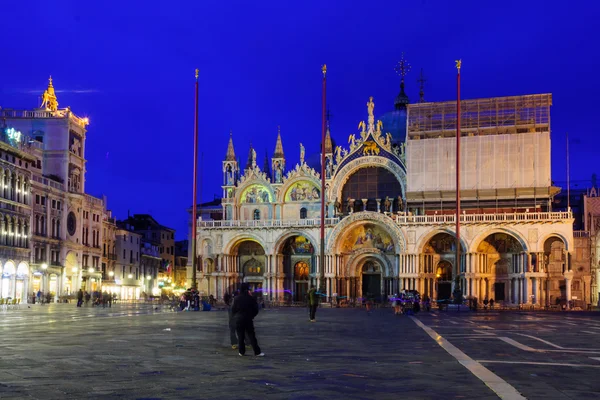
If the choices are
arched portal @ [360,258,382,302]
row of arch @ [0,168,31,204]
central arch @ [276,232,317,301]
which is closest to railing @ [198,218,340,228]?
central arch @ [276,232,317,301]

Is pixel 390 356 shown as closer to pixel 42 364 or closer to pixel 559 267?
pixel 42 364

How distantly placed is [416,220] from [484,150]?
901 cm

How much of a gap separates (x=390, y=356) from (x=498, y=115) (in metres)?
59.7

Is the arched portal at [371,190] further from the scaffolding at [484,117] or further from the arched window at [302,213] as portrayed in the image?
the scaffolding at [484,117]

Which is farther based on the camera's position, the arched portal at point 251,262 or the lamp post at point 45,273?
the arched portal at point 251,262

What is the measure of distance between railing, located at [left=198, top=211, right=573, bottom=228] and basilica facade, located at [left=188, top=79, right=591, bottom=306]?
0.11 meters

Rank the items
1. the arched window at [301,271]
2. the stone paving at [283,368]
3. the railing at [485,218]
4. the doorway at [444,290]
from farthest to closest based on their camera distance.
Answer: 1. the arched window at [301,271]
2. the doorway at [444,290]
3. the railing at [485,218]
4. the stone paving at [283,368]

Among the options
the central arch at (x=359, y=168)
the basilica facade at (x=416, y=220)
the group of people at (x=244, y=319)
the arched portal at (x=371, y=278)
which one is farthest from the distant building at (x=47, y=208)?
the group of people at (x=244, y=319)

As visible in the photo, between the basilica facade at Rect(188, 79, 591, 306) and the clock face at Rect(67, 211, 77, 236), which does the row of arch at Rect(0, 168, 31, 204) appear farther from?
the basilica facade at Rect(188, 79, 591, 306)

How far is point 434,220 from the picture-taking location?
A: 71.4 metres

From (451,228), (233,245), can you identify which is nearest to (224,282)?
(233,245)

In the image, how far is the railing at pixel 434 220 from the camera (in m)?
68.5

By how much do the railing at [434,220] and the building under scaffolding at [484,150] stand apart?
8.50 feet

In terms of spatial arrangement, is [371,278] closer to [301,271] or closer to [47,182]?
[301,271]
